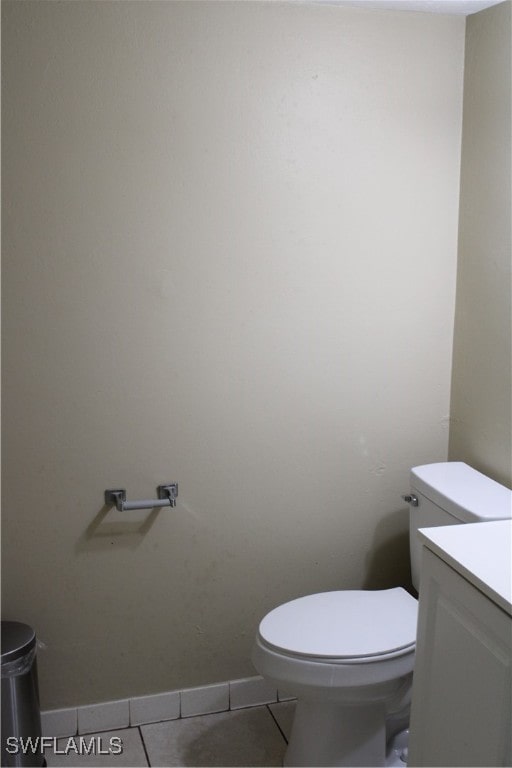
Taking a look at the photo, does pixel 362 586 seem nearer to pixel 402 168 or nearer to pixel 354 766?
pixel 354 766

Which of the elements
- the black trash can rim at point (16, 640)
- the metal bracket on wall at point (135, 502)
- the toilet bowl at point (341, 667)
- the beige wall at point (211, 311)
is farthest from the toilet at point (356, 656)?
the black trash can rim at point (16, 640)

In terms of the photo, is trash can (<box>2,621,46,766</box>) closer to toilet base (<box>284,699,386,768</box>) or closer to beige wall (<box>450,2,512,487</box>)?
toilet base (<box>284,699,386,768</box>)

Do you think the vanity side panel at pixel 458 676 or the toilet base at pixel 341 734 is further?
the toilet base at pixel 341 734

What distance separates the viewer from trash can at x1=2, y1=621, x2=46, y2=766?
6.57 ft

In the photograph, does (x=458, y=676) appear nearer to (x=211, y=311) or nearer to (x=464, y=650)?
(x=464, y=650)

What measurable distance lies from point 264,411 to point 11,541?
785 millimetres

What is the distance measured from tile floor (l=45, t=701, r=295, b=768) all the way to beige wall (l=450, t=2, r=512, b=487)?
99 centimetres

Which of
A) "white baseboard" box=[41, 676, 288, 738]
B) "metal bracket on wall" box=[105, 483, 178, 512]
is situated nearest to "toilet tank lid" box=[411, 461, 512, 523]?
"metal bracket on wall" box=[105, 483, 178, 512]

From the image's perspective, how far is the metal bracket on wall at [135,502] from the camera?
7.19 ft

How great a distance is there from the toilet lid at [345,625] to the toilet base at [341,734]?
0.18 meters

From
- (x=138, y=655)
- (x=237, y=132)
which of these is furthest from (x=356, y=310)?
(x=138, y=655)

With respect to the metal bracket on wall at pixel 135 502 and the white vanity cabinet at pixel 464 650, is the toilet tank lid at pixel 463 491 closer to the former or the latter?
the white vanity cabinet at pixel 464 650

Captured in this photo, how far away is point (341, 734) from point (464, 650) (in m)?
0.67

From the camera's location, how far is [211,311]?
2197 mm
